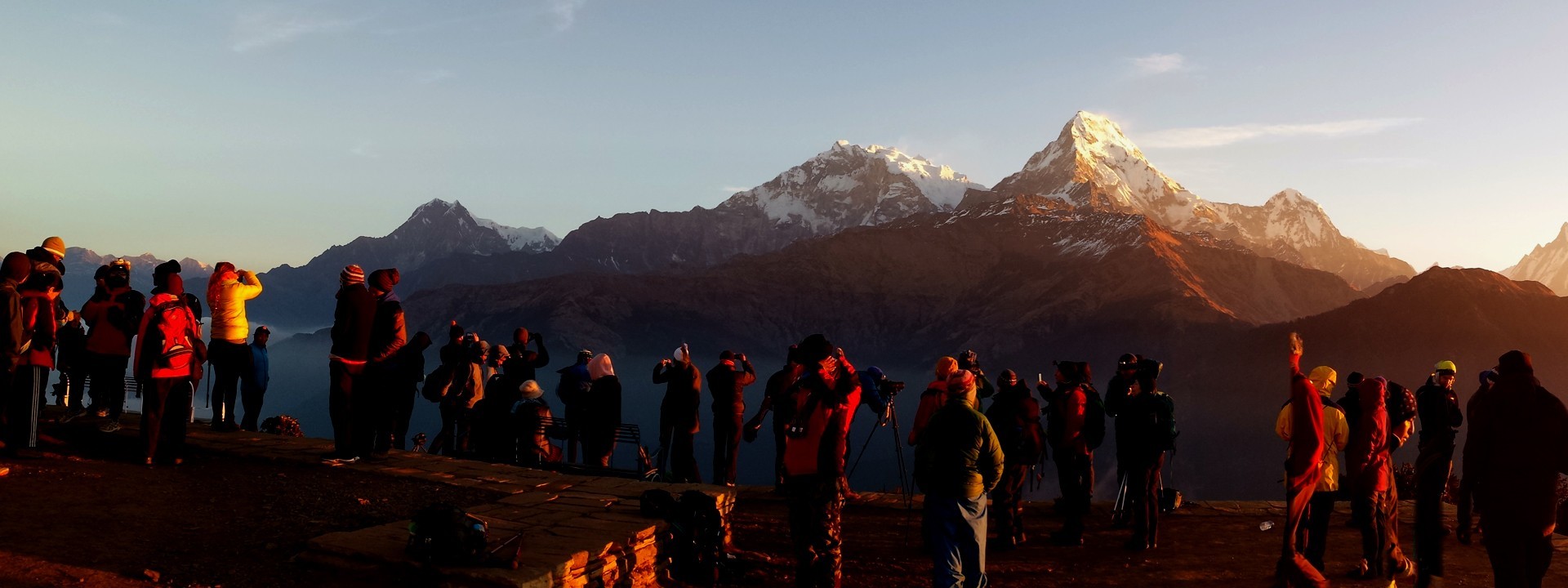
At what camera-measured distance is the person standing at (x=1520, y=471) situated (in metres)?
6.41

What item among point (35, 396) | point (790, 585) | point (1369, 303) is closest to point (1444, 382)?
point (790, 585)

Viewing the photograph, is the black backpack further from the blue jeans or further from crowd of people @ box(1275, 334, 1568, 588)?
crowd of people @ box(1275, 334, 1568, 588)

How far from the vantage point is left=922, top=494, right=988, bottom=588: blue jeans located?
6570mm

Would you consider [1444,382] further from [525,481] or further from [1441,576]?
[525,481]

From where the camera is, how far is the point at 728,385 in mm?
11383

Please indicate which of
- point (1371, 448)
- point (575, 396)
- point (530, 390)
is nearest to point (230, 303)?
point (530, 390)

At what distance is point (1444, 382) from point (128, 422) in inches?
581

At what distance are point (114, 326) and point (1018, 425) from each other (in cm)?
965

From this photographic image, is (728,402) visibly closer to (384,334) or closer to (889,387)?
(889,387)

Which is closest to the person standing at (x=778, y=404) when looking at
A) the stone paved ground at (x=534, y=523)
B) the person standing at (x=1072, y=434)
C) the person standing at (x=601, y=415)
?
the stone paved ground at (x=534, y=523)

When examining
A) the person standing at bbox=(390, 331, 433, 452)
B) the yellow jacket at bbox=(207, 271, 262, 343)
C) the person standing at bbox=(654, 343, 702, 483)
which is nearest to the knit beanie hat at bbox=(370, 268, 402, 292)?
the yellow jacket at bbox=(207, 271, 262, 343)

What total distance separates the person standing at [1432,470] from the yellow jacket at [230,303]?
460 inches

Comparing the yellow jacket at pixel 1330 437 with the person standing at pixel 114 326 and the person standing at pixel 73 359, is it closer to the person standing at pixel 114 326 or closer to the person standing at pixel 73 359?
the person standing at pixel 114 326

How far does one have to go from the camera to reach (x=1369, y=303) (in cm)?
13725
